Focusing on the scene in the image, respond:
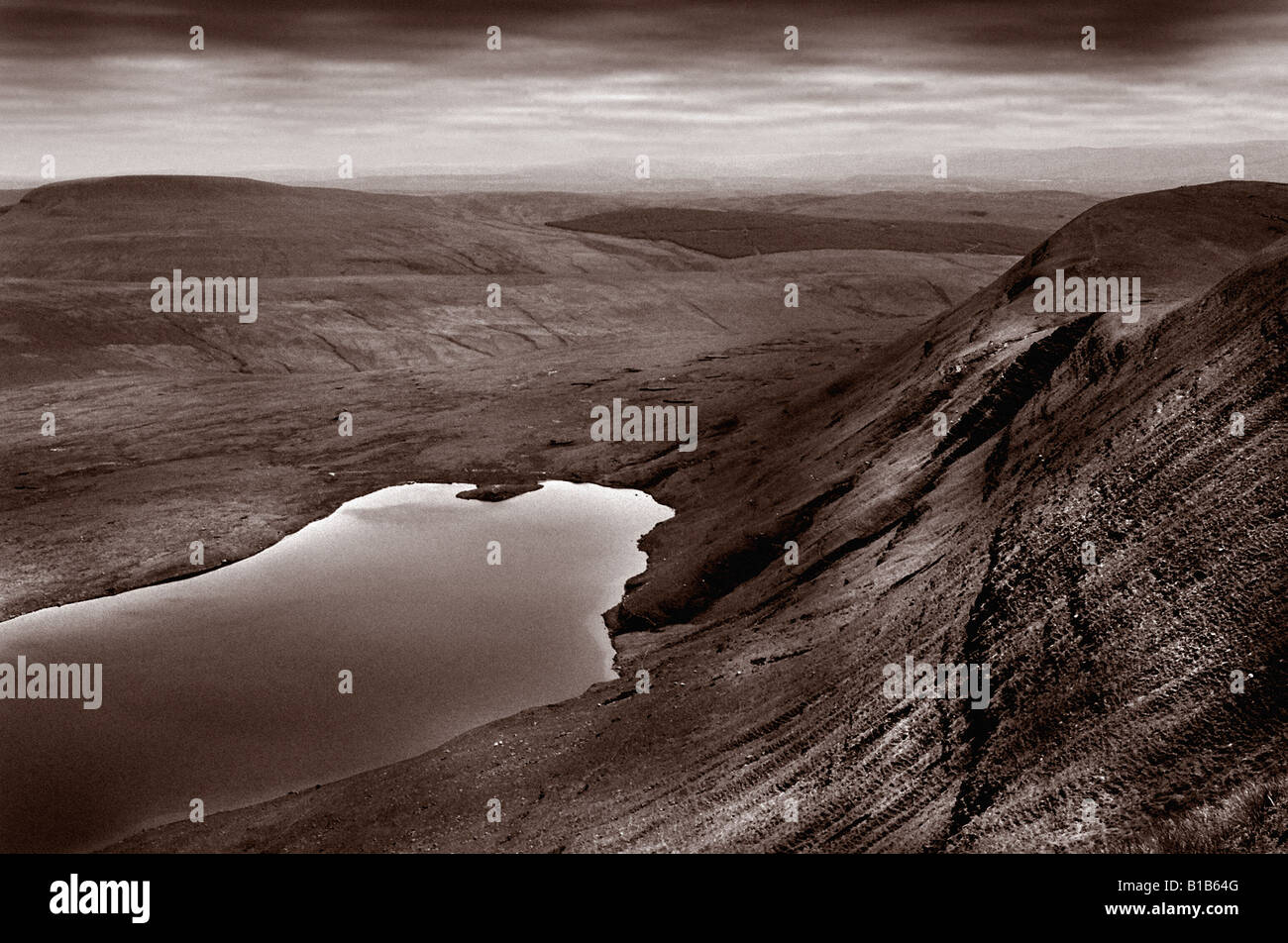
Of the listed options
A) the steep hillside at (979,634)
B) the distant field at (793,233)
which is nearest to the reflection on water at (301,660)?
the steep hillside at (979,634)

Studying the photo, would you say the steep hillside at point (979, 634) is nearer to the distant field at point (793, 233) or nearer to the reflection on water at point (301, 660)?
the reflection on water at point (301, 660)

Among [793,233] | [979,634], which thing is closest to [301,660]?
[979,634]

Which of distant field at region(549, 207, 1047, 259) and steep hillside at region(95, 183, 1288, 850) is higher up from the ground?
distant field at region(549, 207, 1047, 259)

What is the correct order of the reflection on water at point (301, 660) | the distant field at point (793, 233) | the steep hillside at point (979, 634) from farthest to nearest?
the distant field at point (793, 233)
the reflection on water at point (301, 660)
the steep hillside at point (979, 634)

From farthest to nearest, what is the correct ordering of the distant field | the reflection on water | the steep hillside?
the distant field → the reflection on water → the steep hillside

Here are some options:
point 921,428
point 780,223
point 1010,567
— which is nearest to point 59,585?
point 921,428

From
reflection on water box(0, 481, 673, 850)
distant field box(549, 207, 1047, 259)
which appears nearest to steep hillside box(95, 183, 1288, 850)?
reflection on water box(0, 481, 673, 850)

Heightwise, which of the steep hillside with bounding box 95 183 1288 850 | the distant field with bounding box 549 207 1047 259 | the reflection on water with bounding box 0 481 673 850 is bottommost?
the reflection on water with bounding box 0 481 673 850

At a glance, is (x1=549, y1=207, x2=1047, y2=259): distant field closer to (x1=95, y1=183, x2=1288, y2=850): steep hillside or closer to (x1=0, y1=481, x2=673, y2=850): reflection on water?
(x1=0, y1=481, x2=673, y2=850): reflection on water
